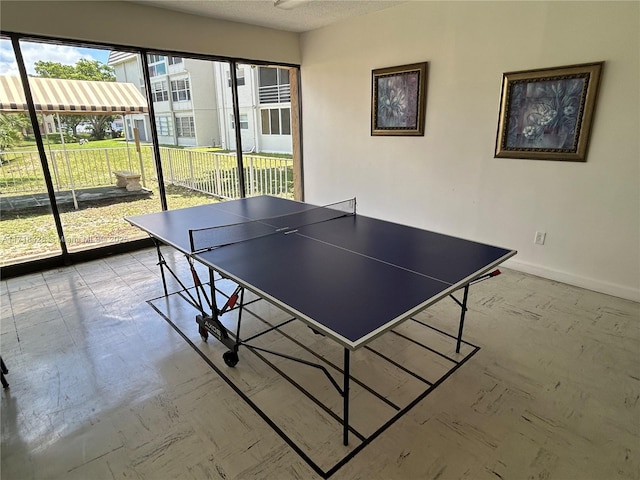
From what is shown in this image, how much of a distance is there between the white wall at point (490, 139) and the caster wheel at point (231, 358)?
2.84 metres

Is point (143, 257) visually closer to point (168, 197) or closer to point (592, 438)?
point (168, 197)

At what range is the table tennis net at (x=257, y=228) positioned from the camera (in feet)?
7.46

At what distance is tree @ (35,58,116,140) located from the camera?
3514 millimetres

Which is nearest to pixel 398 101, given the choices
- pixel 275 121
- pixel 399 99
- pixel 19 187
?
pixel 399 99

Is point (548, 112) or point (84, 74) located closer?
point (548, 112)

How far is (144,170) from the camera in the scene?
14.9 feet

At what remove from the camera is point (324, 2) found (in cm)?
373

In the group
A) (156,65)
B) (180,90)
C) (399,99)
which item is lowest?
(399,99)

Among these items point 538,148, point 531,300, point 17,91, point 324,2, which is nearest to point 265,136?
point 324,2

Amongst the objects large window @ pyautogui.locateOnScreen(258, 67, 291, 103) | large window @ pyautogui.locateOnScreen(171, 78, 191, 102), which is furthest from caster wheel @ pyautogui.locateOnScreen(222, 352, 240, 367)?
large window @ pyautogui.locateOnScreen(258, 67, 291, 103)

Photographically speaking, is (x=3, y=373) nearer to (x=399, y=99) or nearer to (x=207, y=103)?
(x=399, y=99)

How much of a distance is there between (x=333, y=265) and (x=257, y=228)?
919 millimetres

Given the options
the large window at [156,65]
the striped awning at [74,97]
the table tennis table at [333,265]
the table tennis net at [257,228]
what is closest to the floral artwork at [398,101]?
the table tennis net at [257,228]

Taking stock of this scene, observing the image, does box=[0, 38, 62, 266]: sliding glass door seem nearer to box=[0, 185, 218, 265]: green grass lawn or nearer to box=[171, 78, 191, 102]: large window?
box=[0, 185, 218, 265]: green grass lawn
